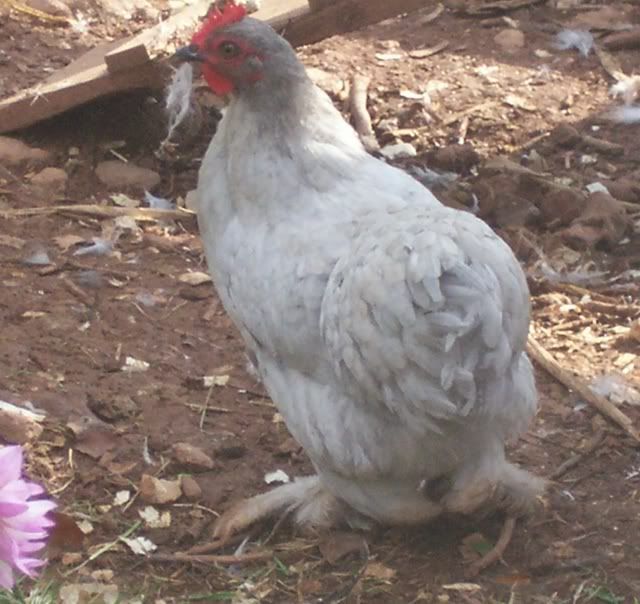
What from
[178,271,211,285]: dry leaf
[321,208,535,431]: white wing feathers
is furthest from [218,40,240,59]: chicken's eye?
[178,271,211,285]: dry leaf

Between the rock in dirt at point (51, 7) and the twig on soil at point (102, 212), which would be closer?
the twig on soil at point (102, 212)

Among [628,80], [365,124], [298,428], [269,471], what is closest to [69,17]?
[365,124]

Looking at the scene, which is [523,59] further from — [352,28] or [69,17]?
[69,17]

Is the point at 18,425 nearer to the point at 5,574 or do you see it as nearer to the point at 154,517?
the point at 154,517

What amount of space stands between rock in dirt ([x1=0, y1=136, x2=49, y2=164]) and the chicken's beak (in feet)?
5.39

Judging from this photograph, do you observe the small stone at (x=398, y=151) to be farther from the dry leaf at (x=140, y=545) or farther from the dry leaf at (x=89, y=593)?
the dry leaf at (x=89, y=593)

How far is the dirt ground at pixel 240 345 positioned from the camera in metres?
2.54

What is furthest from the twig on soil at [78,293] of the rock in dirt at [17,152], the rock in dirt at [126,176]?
the rock in dirt at [17,152]

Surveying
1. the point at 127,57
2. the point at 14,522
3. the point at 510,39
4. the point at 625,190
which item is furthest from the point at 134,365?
the point at 510,39

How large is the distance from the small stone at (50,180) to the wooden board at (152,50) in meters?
0.22

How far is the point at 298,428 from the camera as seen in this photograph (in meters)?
2.44

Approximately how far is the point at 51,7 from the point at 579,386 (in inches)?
120

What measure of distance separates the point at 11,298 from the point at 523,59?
2.64 m

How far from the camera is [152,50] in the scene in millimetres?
3982
